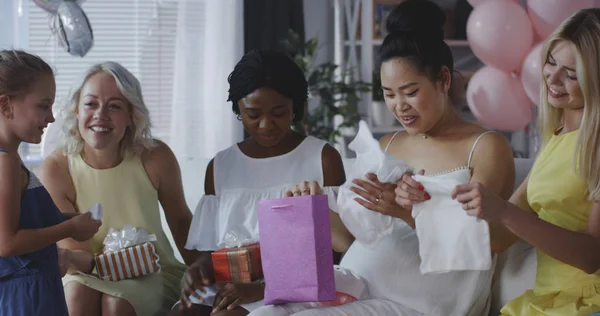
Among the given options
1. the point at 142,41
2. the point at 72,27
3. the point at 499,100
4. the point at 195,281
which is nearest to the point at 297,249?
the point at 195,281

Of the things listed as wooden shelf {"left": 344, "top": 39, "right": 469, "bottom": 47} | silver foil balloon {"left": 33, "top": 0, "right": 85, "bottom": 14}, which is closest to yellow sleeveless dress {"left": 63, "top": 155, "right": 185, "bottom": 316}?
silver foil balloon {"left": 33, "top": 0, "right": 85, "bottom": 14}

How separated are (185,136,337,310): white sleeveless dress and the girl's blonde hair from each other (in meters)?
0.27

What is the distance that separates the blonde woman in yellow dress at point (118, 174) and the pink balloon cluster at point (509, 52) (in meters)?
2.24

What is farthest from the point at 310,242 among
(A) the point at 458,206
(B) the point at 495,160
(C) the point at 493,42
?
(C) the point at 493,42

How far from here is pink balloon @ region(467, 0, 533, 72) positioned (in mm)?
4152

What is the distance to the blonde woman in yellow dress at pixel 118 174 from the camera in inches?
95.1

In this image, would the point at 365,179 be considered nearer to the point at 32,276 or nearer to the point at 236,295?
the point at 236,295

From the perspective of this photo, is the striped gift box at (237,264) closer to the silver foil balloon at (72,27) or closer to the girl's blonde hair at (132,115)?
the girl's blonde hair at (132,115)

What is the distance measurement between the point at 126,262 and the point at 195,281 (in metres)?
0.24

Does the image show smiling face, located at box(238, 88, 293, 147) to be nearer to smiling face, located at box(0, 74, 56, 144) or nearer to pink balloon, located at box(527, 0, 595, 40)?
smiling face, located at box(0, 74, 56, 144)

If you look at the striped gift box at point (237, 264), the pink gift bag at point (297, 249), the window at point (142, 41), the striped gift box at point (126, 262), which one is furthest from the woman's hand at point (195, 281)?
the window at point (142, 41)

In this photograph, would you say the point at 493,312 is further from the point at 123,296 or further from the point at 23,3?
the point at 23,3

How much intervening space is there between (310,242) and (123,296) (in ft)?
2.24

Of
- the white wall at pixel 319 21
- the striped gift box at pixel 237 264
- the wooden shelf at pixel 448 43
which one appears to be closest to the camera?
the striped gift box at pixel 237 264
